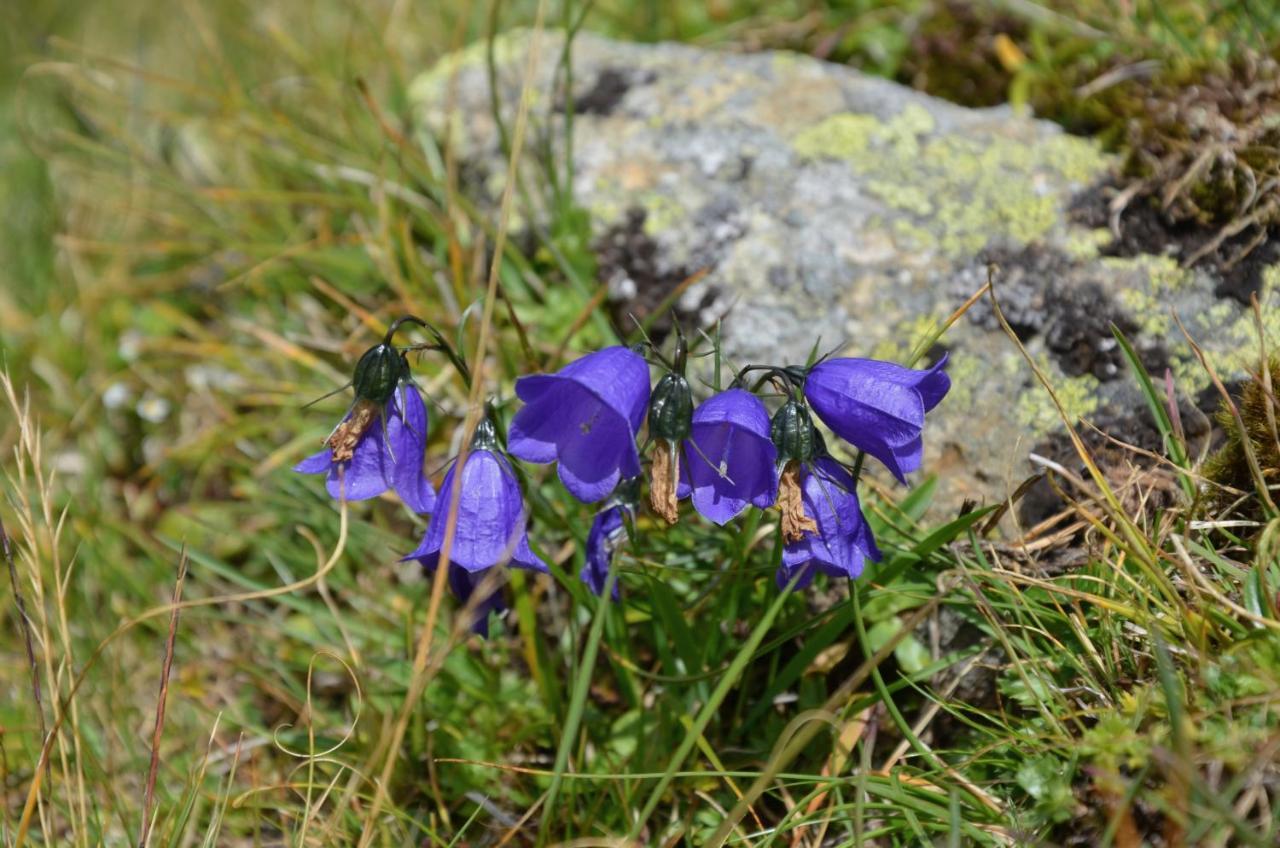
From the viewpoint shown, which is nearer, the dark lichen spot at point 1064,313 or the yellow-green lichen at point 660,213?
the dark lichen spot at point 1064,313

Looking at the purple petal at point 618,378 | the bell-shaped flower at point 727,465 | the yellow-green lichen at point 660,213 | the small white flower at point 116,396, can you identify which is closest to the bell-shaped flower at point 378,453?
the purple petal at point 618,378

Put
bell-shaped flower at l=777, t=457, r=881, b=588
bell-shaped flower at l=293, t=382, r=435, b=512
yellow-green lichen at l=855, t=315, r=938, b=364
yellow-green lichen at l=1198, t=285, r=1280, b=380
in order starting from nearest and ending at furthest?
bell-shaped flower at l=777, t=457, r=881, b=588, bell-shaped flower at l=293, t=382, r=435, b=512, yellow-green lichen at l=1198, t=285, r=1280, b=380, yellow-green lichen at l=855, t=315, r=938, b=364

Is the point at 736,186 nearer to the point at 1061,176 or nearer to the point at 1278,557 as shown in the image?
the point at 1061,176

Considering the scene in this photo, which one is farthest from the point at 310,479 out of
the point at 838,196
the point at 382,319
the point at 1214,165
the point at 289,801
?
the point at 1214,165

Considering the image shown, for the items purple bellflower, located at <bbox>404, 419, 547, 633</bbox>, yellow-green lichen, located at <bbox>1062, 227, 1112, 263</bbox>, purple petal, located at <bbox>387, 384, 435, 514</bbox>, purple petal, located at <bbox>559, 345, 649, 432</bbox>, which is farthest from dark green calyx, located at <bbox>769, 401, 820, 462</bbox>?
yellow-green lichen, located at <bbox>1062, 227, 1112, 263</bbox>

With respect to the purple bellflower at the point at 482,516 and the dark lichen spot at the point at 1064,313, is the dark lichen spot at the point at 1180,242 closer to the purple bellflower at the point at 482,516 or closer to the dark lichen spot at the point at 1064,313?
the dark lichen spot at the point at 1064,313

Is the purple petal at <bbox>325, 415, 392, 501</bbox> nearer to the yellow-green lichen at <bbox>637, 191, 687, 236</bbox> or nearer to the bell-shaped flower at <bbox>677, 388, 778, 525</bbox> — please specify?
the bell-shaped flower at <bbox>677, 388, 778, 525</bbox>

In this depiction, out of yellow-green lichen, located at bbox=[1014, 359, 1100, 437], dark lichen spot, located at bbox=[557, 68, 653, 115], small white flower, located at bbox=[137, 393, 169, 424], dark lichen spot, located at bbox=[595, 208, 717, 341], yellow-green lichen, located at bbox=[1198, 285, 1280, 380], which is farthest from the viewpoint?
small white flower, located at bbox=[137, 393, 169, 424]
